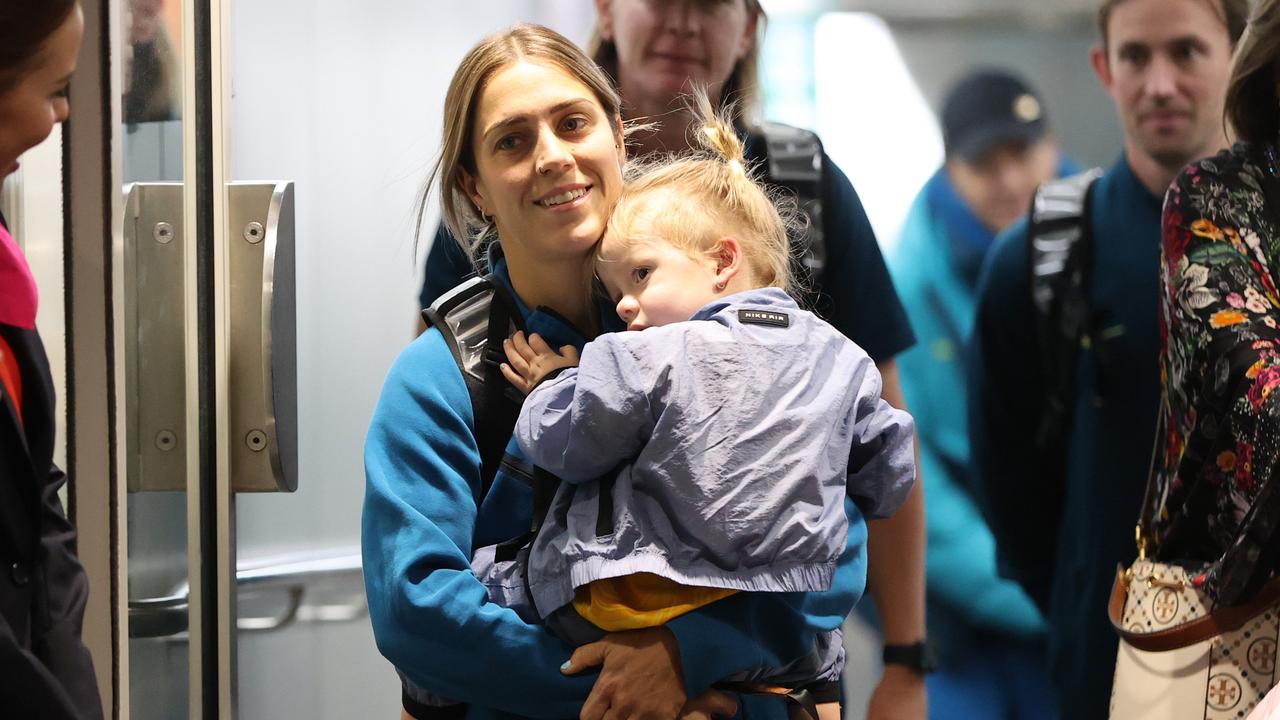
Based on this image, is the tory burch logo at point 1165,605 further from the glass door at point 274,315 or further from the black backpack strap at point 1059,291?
the glass door at point 274,315

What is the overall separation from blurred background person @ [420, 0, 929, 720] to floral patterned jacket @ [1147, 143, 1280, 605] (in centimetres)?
68

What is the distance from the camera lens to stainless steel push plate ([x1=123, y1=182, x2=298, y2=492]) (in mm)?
1992

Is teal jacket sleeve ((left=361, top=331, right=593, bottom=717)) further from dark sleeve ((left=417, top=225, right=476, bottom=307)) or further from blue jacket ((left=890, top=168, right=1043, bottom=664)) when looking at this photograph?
blue jacket ((left=890, top=168, right=1043, bottom=664))

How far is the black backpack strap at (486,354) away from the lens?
4.90 ft

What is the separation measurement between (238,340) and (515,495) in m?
0.95

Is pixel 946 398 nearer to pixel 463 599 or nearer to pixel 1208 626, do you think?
pixel 1208 626

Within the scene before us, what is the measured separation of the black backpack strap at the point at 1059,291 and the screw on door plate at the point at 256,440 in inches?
65.5

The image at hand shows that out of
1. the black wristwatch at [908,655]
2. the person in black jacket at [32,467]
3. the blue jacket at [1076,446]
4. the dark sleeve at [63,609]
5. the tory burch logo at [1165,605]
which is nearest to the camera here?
the person in black jacket at [32,467]

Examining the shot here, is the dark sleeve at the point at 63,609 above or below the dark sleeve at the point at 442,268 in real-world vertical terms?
below

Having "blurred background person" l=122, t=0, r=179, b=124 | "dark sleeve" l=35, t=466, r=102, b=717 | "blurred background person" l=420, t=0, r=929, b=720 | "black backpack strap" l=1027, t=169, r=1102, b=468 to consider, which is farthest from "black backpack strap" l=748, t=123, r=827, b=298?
"dark sleeve" l=35, t=466, r=102, b=717

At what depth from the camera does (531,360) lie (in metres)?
1.48

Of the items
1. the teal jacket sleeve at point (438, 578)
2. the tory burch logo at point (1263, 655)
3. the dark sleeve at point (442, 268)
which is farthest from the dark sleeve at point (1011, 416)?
the teal jacket sleeve at point (438, 578)

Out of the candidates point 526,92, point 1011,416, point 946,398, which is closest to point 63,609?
point 526,92

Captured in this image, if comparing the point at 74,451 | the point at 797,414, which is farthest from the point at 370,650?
the point at 797,414
